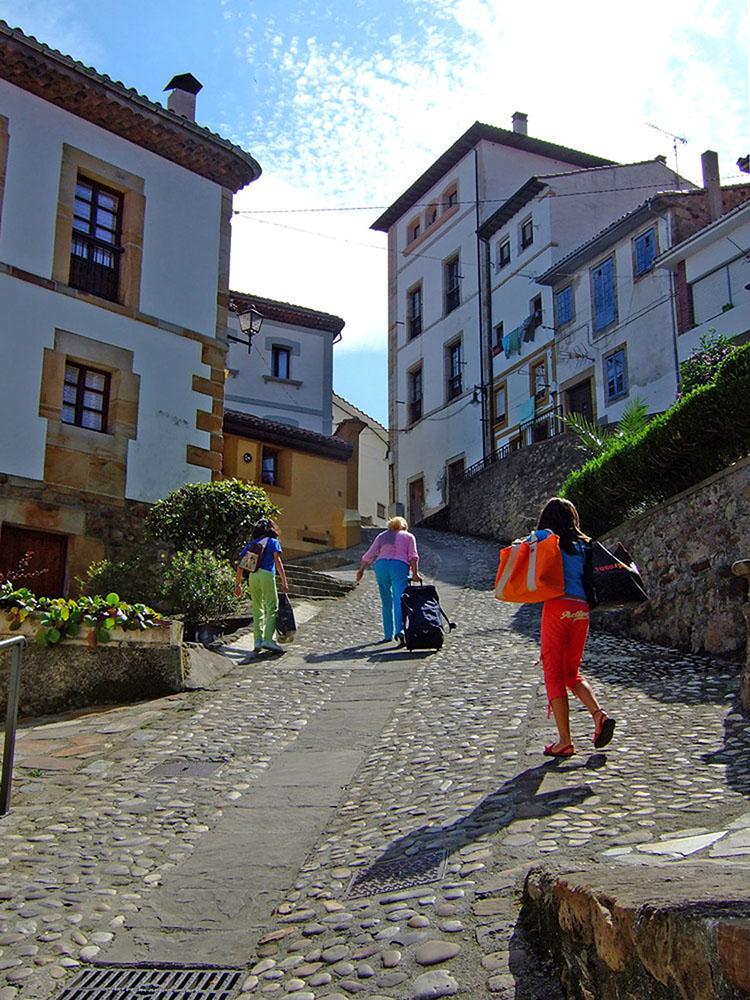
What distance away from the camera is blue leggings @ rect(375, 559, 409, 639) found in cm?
1079

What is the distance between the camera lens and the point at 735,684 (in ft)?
24.3

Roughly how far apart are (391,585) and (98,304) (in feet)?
24.8

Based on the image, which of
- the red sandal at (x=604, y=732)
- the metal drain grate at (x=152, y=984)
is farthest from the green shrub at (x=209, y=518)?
the metal drain grate at (x=152, y=984)

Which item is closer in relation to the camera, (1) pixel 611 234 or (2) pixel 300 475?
(2) pixel 300 475

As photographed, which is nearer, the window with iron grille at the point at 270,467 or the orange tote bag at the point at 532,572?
the orange tote bag at the point at 532,572

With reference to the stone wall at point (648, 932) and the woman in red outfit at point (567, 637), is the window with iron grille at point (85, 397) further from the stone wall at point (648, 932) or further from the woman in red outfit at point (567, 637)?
the stone wall at point (648, 932)

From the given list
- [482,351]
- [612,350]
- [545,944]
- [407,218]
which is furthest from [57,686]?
[407,218]

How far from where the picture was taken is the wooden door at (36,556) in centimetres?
1376

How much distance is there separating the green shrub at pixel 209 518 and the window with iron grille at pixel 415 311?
2555cm

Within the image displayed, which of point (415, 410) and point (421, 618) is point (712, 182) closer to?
point (415, 410)

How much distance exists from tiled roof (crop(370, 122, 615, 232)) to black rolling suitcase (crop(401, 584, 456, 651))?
28.3 meters

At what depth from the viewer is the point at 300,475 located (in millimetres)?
24203

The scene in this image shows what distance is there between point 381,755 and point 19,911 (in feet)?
8.52

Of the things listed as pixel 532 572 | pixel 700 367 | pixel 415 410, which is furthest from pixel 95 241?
pixel 415 410
